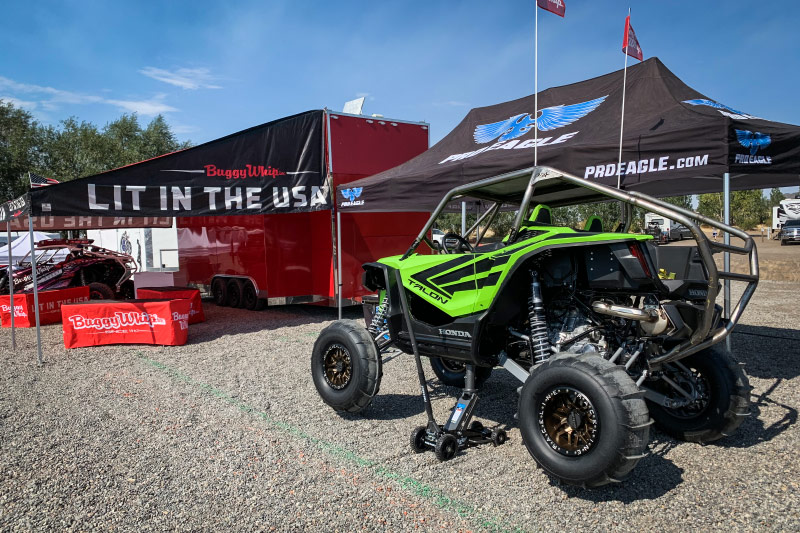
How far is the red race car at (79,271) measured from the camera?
10891 millimetres

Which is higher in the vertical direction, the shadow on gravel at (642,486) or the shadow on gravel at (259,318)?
the shadow on gravel at (259,318)

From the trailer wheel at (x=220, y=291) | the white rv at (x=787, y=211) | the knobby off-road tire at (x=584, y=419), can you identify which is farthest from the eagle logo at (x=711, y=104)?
the white rv at (x=787, y=211)

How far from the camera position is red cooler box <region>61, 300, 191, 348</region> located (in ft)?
25.3

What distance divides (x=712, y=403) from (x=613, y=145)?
8.67ft

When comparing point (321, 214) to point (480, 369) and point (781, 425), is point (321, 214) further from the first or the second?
point (781, 425)

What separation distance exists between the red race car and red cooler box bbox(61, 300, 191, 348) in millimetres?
3728

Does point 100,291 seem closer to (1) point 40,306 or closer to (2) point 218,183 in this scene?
(1) point 40,306

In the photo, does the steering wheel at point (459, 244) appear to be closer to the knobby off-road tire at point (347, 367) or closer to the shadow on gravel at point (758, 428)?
the knobby off-road tire at point (347, 367)

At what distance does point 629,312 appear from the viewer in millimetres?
3230

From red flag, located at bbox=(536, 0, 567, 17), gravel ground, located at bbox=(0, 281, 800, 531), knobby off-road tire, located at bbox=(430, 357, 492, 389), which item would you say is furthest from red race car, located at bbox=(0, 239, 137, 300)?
red flag, located at bbox=(536, 0, 567, 17)

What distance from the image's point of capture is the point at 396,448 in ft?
13.0

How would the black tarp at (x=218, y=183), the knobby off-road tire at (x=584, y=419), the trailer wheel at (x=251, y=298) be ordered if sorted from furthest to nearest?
the trailer wheel at (x=251, y=298) < the black tarp at (x=218, y=183) < the knobby off-road tire at (x=584, y=419)

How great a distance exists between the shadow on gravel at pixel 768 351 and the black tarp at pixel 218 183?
21.2ft

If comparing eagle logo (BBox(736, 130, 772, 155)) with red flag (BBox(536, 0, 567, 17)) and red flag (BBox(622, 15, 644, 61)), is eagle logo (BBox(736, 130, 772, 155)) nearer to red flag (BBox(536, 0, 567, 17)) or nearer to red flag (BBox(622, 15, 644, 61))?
red flag (BBox(622, 15, 644, 61))
